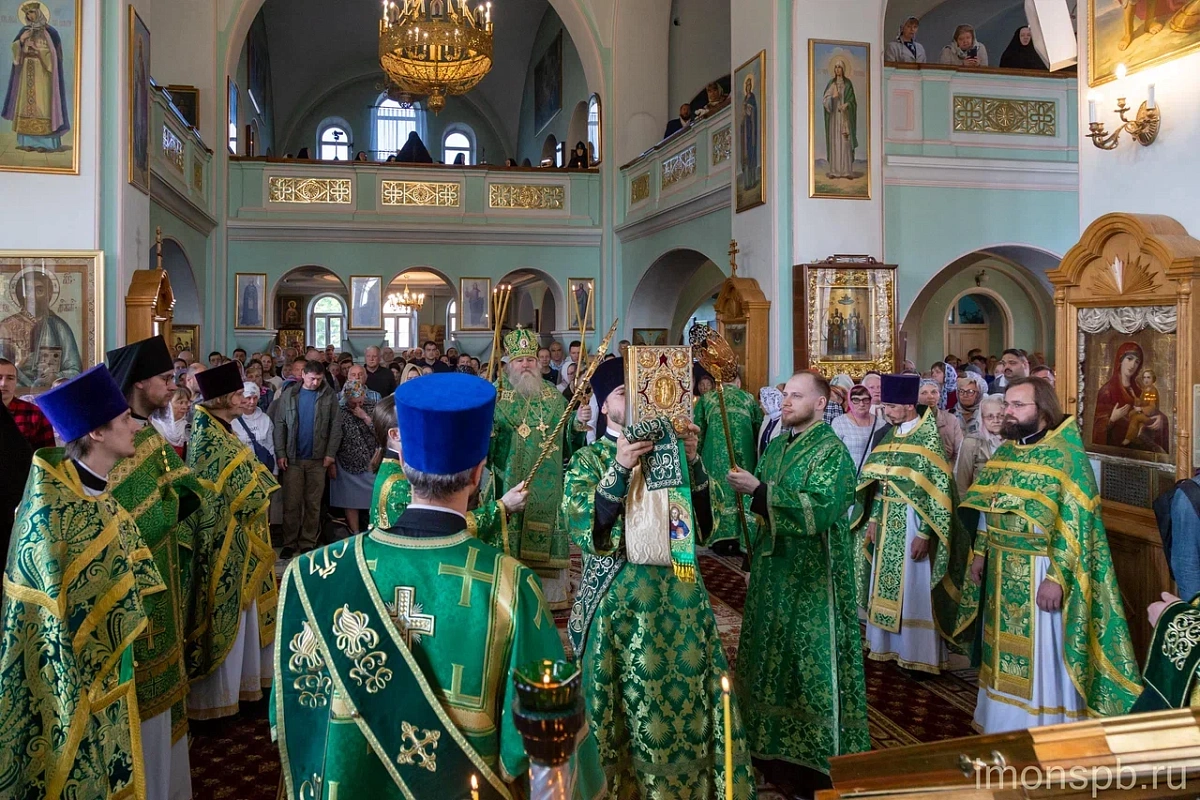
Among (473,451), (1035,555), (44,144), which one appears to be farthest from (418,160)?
(473,451)

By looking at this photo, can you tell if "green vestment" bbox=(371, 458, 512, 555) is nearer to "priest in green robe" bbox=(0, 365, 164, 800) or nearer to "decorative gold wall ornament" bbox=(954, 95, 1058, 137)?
"priest in green robe" bbox=(0, 365, 164, 800)

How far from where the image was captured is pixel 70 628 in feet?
7.82

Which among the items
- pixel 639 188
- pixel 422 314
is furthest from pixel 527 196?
pixel 422 314

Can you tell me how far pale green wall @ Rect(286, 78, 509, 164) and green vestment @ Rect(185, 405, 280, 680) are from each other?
23.4 metres

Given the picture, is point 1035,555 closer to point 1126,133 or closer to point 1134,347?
point 1134,347

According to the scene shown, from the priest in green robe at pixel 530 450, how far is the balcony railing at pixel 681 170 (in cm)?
609

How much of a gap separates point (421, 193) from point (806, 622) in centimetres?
1333

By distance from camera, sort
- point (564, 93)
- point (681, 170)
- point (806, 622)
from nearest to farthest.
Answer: point (806, 622) → point (681, 170) → point (564, 93)

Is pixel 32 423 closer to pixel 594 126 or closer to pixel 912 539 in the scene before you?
pixel 912 539

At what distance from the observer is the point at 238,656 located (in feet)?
14.7

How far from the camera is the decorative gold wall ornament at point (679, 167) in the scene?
12648 mm

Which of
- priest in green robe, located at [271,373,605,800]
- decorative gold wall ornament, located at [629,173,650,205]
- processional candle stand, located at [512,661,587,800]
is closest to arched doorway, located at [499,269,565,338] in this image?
decorative gold wall ornament, located at [629,173,650,205]

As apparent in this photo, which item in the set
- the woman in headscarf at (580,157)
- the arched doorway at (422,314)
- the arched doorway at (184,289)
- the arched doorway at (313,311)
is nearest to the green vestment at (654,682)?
the arched doorway at (184,289)

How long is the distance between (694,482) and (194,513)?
230 centimetres
